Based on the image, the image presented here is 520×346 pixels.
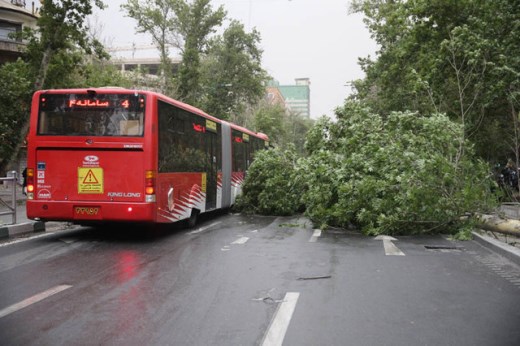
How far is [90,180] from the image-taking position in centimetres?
995

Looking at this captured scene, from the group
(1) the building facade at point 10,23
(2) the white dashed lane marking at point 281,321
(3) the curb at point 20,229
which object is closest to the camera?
(2) the white dashed lane marking at point 281,321

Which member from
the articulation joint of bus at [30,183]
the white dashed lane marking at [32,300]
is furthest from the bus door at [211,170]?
the white dashed lane marking at [32,300]

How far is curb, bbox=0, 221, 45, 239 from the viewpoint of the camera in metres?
10.6

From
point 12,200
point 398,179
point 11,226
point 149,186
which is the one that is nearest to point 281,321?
point 149,186

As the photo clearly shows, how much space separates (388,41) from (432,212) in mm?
20569

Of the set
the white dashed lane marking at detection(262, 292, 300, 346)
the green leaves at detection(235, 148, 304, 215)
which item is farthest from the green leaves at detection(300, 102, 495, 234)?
the white dashed lane marking at detection(262, 292, 300, 346)

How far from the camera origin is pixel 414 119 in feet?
47.6

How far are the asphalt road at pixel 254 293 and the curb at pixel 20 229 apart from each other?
2.62 feet

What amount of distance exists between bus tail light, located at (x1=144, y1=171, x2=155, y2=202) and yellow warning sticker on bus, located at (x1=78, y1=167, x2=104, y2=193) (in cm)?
87

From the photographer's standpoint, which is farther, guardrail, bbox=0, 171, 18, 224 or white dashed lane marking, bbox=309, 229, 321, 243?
guardrail, bbox=0, 171, 18, 224

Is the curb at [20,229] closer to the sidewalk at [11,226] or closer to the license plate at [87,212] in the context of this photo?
the sidewalk at [11,226]

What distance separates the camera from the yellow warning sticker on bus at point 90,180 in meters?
9.92

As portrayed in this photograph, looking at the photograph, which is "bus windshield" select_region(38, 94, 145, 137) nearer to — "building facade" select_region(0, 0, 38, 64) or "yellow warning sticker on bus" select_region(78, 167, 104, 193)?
"yellow warning sticker on bus" select_region(78, 167, 104, 193)

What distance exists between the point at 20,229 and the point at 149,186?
3.43 meters
